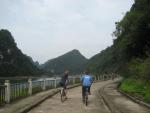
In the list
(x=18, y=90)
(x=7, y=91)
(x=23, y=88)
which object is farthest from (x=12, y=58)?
(x=7, y=91)

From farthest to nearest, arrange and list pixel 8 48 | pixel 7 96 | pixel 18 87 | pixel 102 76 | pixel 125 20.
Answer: pixel 8 48
pixel 102 76
pixel 125 20
pixel 18 87
pixel 7 96

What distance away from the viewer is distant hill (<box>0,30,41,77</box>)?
6266cm

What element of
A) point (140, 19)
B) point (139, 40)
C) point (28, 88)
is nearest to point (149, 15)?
point (140, 19)

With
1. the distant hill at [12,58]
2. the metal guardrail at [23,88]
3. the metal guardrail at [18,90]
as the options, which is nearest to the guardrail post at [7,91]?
the metal guardrail at [23,88]

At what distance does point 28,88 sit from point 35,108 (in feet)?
24.2

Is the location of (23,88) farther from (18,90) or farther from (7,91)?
(7,91)

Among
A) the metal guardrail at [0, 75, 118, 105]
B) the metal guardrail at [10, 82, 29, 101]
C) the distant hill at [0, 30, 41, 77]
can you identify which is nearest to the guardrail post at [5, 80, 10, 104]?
the metal guardrail at [0, 75, 118, 105]

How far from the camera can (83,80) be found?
2130cm

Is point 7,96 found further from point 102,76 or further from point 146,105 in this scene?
point 102,76

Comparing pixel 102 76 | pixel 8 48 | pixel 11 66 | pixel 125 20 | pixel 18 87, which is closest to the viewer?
pixel 18 87

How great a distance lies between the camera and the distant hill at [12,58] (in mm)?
62656

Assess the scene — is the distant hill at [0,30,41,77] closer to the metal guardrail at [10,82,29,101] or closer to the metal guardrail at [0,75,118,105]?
the metal guardrail at [0,75,118,105]

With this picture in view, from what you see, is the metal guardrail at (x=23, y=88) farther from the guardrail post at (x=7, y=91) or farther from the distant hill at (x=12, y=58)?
the distant hill at (x=12, y=58)

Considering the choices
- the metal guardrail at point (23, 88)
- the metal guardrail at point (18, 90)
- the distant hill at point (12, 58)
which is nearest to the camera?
the metal guardrail at point (23, 88)
